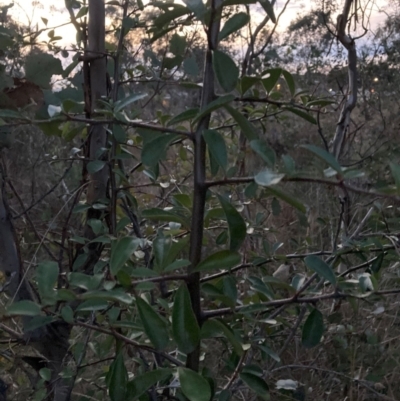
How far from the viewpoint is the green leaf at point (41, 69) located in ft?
2.87

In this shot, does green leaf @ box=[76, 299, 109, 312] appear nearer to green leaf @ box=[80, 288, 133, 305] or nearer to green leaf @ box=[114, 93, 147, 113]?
green leaf @ box=[80, 288, 133, 305]

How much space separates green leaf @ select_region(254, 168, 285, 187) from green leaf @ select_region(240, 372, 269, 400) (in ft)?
1.14

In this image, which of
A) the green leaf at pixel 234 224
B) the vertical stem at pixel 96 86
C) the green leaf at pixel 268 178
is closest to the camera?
the green leaf at pixel 268 178

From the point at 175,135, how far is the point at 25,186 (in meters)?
2.52

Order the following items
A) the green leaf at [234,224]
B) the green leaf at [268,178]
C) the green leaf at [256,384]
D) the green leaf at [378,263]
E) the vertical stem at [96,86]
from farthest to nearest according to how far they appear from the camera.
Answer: the vertical stem at [96,86], the green leaf at [378,263], the green leaf at [256,384], the green leaf at [234,224], the green leaf at [268,178]

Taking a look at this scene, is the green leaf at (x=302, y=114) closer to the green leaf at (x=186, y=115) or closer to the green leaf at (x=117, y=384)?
the green leaf at (x=186, y=115)

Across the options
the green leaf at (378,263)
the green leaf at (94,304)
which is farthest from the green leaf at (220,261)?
the green leaf at (378,263)

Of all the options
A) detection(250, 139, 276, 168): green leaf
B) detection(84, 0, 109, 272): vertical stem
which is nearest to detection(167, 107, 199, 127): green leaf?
detection(250, 139, 276, 168): green leaf

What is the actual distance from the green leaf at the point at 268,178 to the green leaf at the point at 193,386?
23cm

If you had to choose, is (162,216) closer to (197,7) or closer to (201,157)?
(201,157)

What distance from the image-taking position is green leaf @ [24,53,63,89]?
2.87 ft

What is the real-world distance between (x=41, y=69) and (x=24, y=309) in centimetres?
44

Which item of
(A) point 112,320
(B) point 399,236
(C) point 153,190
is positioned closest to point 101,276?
(A) point 112,320

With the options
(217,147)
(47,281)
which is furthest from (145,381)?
(217,147)
